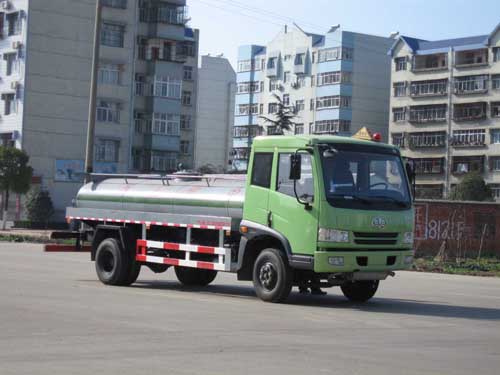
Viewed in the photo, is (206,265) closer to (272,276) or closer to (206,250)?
(206,250)

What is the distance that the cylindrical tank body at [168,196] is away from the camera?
17656 mm

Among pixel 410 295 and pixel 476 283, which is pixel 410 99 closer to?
pixel 476 283

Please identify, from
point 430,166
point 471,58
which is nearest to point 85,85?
point 430,166

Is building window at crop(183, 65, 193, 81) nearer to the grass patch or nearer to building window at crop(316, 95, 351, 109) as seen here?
→ building window at crop(316, 95, 351, 109)

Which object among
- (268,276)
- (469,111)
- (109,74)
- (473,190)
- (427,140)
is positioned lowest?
(268,276)

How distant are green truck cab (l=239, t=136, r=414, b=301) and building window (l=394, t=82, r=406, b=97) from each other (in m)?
84.7

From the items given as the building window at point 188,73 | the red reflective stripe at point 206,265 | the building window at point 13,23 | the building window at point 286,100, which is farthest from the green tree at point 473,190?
the red reflective stripe at point 206,265

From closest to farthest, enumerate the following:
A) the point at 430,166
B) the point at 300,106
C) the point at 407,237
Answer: the point at 407,237 < the point at 430,166 < the point at 300,106

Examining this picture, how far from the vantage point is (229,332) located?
12375 millimetres

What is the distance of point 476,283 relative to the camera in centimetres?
2659

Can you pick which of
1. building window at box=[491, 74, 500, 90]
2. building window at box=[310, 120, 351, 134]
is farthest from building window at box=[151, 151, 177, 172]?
building window at box=[491, 74, 500, 90]

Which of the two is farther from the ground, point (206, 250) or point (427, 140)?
point (427, 140)

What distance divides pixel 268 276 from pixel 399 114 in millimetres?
85628

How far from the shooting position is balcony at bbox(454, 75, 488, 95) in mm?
92938
